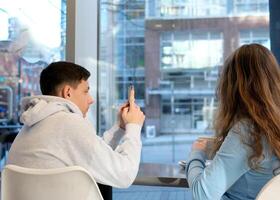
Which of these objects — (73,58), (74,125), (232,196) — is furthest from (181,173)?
(73,58)

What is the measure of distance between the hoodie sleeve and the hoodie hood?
85 millimetres

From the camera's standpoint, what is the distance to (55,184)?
1020 millimetres

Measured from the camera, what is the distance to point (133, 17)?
275cm

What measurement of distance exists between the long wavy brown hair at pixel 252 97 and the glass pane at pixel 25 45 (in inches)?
58.6

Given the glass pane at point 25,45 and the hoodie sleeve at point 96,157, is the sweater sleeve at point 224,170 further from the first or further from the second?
the glass pane at point 25,45

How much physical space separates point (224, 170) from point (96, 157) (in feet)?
1.33

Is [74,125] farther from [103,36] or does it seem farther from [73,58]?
[103,36]

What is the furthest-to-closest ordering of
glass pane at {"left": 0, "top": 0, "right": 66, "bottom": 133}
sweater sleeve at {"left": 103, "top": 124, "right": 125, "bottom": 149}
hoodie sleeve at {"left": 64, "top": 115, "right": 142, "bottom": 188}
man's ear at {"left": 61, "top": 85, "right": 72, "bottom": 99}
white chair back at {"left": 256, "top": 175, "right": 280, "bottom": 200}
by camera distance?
glass pane at {"left": 0, "top": 0, "right": 66, "bottom": 133} < sweater sleeve at {"left": 103, "top": 124, "right": 125, "bottom": 149} < man's ear at {"left": 61, "top": 85, "right": 72, "bottom": 99} < hoodie sleeve at {"left": 64, "top": 115, "right": 142, "bottom": 188} < white chair back at {"left": 256, "top": 175, "right": 280, "bottom": 200}

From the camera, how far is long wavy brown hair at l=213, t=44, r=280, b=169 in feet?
3.73

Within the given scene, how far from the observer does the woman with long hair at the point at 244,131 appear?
114 cm

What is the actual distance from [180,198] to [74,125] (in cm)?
127

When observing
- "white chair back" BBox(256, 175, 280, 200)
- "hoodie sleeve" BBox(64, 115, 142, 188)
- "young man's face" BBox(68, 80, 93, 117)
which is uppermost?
"young man's face" BBox(68, 80, 93, 117)

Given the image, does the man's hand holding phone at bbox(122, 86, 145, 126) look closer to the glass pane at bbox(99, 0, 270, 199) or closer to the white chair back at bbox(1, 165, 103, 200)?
the white chair back at bbox(1, 165, 103, 200)

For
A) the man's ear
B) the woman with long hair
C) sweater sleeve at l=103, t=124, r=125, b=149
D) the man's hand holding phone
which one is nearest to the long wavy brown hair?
the woman with long hair
